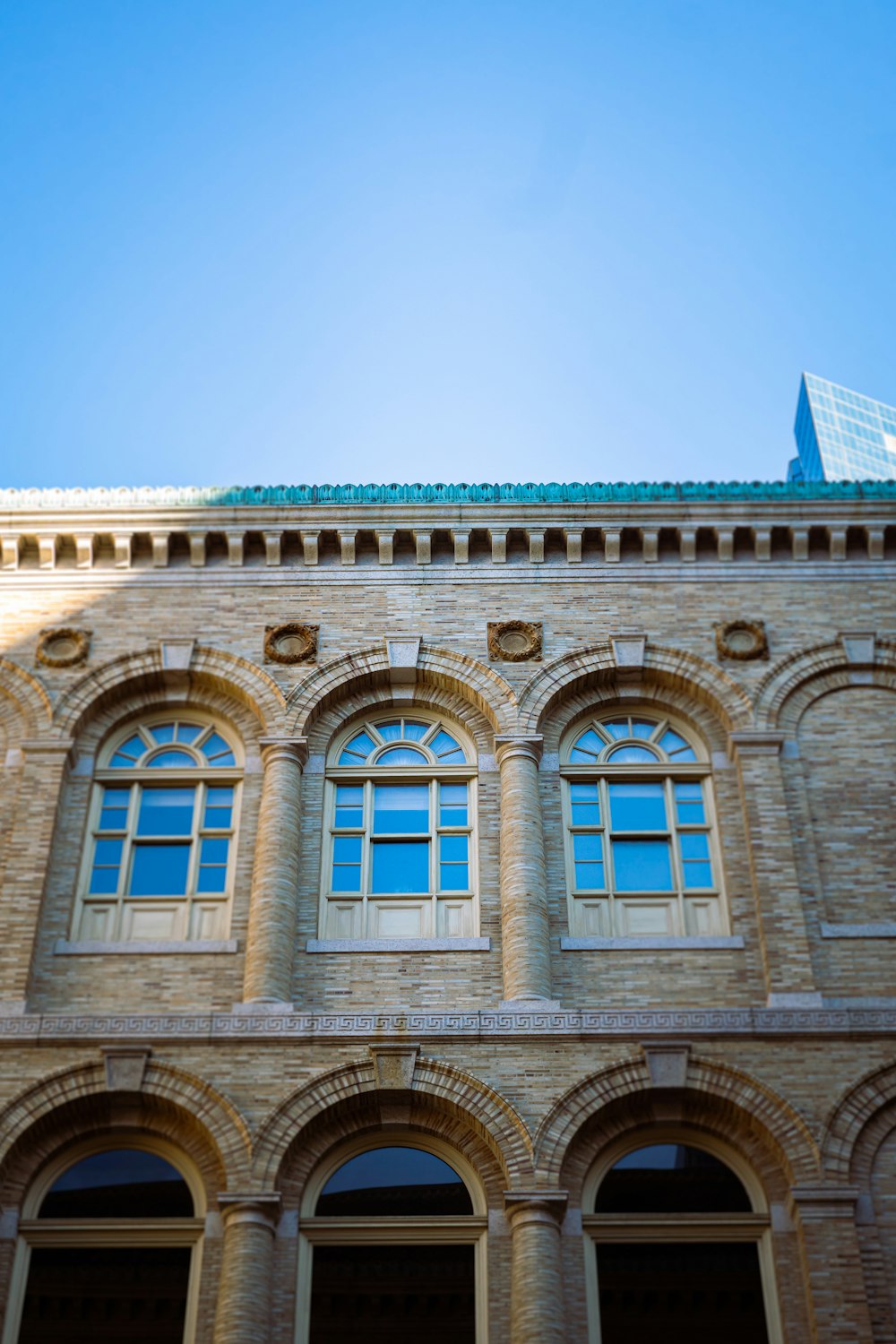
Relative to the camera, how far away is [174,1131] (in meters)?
18.6

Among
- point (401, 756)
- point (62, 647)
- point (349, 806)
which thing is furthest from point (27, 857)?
point (401, 756)

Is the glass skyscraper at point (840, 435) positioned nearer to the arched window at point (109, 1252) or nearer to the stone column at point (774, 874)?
the stone column at point (774, 874)

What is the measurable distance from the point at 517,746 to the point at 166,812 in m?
4.54

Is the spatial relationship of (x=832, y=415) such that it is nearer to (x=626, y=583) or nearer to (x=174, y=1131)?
(x=626, y=583)

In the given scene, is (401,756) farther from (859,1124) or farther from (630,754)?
(859,1124)

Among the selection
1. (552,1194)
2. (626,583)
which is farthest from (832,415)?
(552,1194)

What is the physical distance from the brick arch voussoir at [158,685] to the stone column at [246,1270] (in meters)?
6.15

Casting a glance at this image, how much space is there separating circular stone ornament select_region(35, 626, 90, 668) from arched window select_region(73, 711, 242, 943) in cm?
117

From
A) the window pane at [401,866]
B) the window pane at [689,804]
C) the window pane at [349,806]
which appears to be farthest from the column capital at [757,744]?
the window pane at [349,806]

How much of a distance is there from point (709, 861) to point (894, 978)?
264cm

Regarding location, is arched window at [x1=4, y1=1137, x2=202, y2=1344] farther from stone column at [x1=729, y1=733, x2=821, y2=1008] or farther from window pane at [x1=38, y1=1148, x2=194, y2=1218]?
stone column at [x1=729, y1=733, x2=821, y2=1008]

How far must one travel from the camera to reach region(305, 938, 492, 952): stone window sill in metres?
19.5

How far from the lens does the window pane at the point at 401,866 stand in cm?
2038

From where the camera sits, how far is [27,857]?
65.9ft
